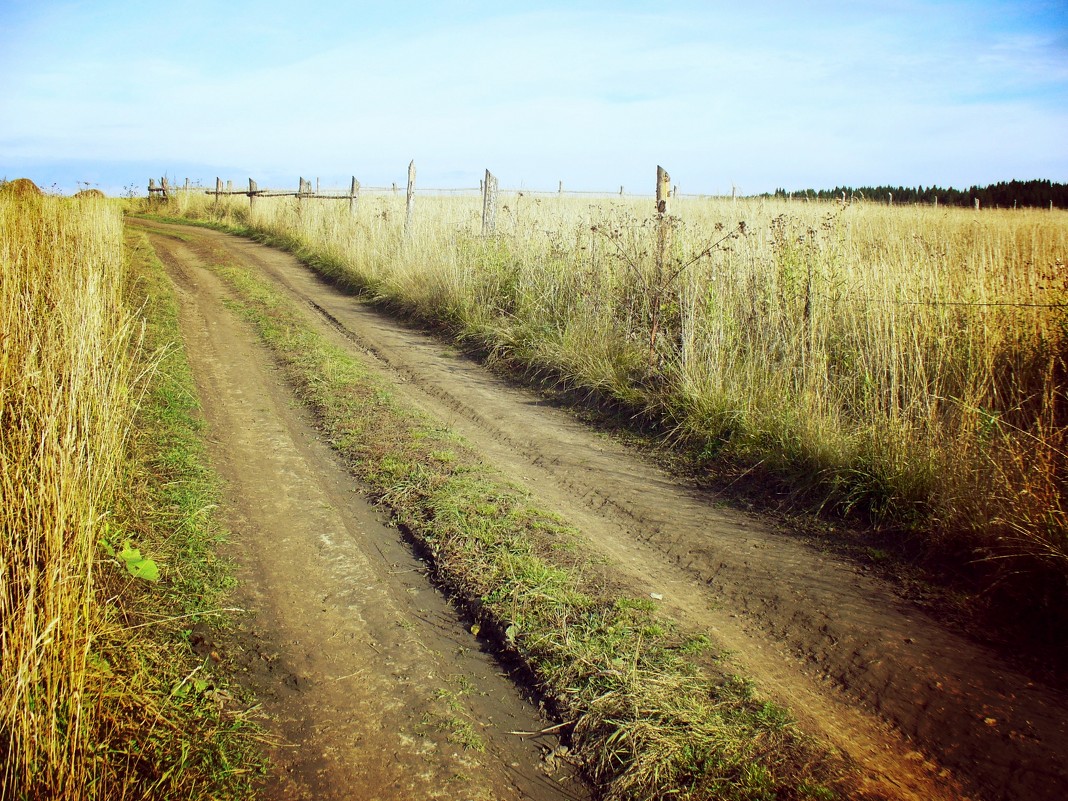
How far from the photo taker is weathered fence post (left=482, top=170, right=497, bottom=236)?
11797mm

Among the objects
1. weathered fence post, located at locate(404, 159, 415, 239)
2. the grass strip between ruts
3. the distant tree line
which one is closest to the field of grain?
the grass strip between ruts

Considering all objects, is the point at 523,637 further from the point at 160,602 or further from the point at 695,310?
the point at 695,310

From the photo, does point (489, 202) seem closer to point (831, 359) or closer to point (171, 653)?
point (831, 359)

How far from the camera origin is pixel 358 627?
3137 millimetres

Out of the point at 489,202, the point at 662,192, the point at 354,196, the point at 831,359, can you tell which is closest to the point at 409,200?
the point at 489,202

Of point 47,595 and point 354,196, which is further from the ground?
point 354,196

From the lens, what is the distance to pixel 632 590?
136 inches

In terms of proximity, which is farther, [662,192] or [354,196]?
[354,196]

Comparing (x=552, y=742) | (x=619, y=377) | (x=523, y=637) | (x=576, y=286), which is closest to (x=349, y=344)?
(x=576, y=286)

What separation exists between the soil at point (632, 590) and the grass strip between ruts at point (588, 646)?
148 mm

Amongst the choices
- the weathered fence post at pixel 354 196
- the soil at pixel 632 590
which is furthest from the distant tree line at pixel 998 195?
the soil at pixel 632 590

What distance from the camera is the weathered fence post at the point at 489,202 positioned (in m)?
11.8

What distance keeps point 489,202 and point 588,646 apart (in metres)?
10.4

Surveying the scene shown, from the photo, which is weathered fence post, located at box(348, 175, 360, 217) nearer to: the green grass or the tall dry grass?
the green grass
